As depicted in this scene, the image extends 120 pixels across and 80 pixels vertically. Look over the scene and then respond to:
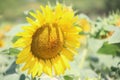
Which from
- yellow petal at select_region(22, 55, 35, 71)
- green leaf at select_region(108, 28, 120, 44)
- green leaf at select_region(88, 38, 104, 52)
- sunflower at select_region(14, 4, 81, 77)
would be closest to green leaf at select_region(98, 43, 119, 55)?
green leaf at select_region(88, 38, 104, 52)

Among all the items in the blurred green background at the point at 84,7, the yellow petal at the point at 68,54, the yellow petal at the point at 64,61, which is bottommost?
the yellow petal at the point at 64,61

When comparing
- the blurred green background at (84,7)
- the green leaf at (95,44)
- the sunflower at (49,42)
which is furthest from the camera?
the blurred green background at (84,7)

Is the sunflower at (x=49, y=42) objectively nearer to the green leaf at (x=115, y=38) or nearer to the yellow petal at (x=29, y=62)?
the yellow petal at (x=29, y=62)

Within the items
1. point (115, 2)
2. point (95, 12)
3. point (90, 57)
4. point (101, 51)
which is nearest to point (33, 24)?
point (101, 51)

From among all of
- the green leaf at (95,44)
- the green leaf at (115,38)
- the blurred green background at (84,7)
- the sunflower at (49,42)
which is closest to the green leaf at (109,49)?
the green leaf at (95,44)

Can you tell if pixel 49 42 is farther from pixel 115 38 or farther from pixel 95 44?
pixel 95 44

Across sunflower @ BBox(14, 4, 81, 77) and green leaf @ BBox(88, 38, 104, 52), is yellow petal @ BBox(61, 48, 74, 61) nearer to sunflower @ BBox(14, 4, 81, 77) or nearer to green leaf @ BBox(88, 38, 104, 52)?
sunflower @ BBox(14, 4, 81, 77)

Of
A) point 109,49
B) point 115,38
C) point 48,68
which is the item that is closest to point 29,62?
point 48,68
